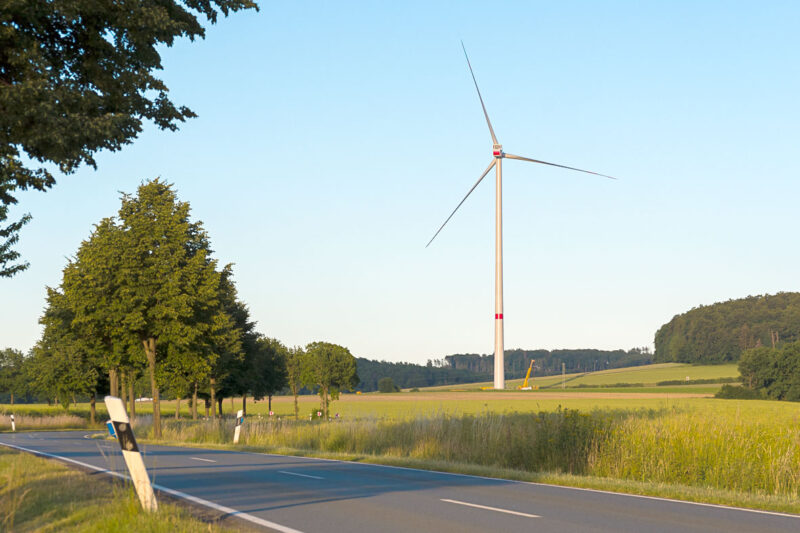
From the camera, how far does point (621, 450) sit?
58.5 ft

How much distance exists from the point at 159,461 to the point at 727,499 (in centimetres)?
1430

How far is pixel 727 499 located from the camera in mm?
12758

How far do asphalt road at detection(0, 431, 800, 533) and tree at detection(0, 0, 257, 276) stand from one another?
527cm

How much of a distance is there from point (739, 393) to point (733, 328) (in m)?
62.4

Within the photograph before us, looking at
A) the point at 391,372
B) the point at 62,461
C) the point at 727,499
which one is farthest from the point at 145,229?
the point at 391,372

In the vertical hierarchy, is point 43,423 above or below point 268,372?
below

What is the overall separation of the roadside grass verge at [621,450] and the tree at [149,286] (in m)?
9.82

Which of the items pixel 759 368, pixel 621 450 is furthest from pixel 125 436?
pixel 759 368

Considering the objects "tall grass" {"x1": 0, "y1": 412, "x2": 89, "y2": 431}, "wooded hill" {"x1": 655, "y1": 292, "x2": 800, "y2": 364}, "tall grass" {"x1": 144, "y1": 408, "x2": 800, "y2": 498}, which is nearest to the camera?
"tall grass" {"x1": 144, "y1": 408, "x2": 800, "y2": 498}

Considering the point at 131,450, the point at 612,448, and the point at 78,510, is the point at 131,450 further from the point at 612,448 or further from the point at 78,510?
the point at 612,448

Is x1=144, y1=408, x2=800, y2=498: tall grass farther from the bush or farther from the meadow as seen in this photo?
the bush

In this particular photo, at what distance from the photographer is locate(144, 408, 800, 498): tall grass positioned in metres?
15.9

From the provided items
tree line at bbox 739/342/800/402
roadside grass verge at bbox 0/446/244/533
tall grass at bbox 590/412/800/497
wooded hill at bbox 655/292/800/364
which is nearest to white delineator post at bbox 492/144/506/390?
tall grass at bbox 590/412/800/497

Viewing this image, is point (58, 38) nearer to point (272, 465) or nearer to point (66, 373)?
point (272, 465)
